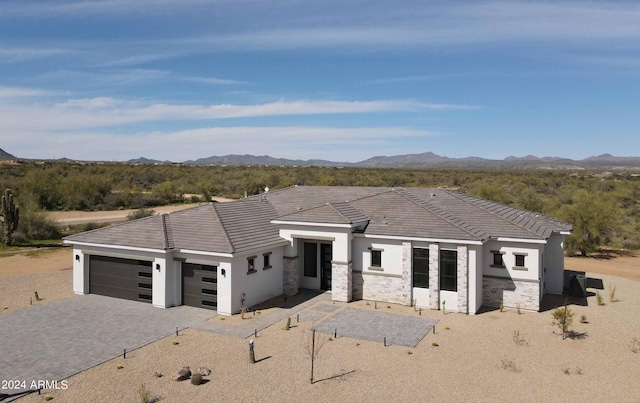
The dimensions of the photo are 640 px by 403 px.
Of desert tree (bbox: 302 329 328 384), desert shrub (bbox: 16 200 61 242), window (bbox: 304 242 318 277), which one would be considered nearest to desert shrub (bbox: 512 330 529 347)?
desert tree (bbox: 302 329 328 384)

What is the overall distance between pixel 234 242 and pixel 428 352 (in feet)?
28.3

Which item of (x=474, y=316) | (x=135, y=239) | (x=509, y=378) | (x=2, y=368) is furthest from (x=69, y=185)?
(x=509, y=378)

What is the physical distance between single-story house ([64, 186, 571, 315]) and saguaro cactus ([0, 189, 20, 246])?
15.7 meters

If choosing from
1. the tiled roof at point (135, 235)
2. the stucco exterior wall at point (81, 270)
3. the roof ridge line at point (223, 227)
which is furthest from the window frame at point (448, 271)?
the stucco exterior wall at point (81, 270)

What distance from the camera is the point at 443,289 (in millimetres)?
19344

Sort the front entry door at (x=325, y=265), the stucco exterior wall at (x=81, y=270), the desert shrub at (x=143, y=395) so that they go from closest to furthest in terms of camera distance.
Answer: the desert shrub at (x=143, y=395) → the stucco exterior wall at (x=81, y=270) → the front entry door at (x=325, y=265)

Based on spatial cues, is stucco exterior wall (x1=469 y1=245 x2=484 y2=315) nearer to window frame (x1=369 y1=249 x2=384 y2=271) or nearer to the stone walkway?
the stone walkway

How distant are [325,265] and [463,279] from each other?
651cm

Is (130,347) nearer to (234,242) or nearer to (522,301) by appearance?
(234,242)

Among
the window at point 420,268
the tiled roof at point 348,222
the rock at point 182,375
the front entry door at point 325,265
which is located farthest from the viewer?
the front entry door at point 325,265

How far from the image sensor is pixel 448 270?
63.3ft

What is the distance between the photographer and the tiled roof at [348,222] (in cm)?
1942

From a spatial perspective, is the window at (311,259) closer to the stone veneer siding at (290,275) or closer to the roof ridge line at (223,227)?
the stone veneer siding at (290,275)

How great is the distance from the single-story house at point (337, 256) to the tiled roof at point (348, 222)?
6cm
